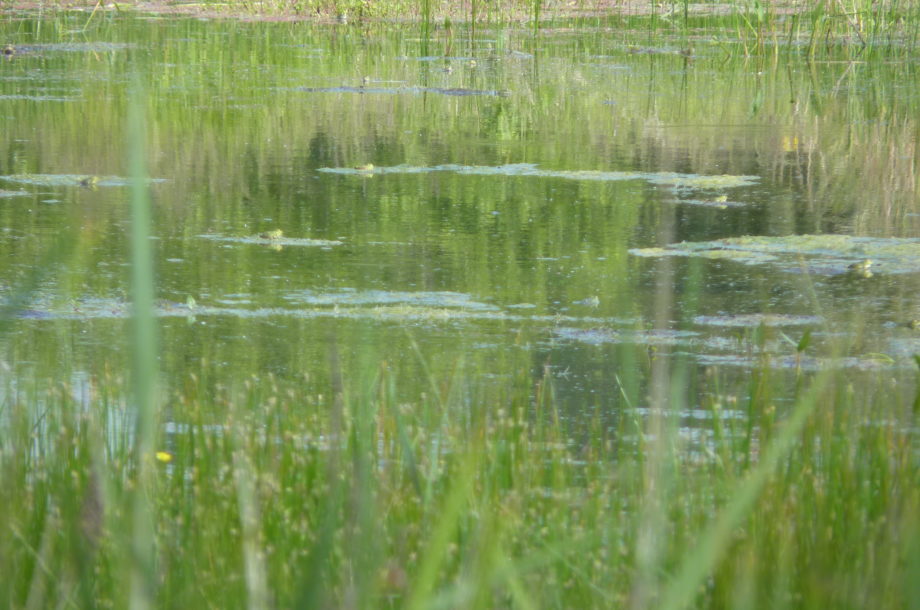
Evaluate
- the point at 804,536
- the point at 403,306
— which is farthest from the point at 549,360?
the point at 804,536

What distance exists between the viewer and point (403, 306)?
4836 mm

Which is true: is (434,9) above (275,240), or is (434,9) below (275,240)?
above

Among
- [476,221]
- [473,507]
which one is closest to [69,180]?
[476,221]

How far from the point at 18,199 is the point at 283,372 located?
2739 millimetres

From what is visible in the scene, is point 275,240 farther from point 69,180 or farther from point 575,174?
point 575,174

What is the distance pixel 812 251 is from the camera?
566 cm

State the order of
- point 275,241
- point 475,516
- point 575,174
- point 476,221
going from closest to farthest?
point 475,516, point 275,241, point 476,221, point 575,174

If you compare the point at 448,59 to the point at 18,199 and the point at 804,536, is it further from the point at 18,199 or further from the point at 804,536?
the point at 804,536

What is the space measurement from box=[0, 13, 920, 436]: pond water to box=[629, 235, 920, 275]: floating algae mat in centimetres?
2

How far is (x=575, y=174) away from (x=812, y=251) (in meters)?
1.87

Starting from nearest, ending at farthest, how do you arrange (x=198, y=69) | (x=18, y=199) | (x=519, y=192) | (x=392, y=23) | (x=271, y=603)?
1. (x=271, y=603)
2. (x=18, y=199)
3. (x=519, y=192)
4. (x=198, y=69)
5. (x=392, y=23)

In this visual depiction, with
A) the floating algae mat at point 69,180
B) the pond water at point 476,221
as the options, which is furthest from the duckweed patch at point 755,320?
the floating algae mat at point 69,180

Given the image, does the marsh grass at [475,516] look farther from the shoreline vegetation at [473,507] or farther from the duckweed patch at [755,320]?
the duckweed patch at [755,320]

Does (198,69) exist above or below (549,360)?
above
